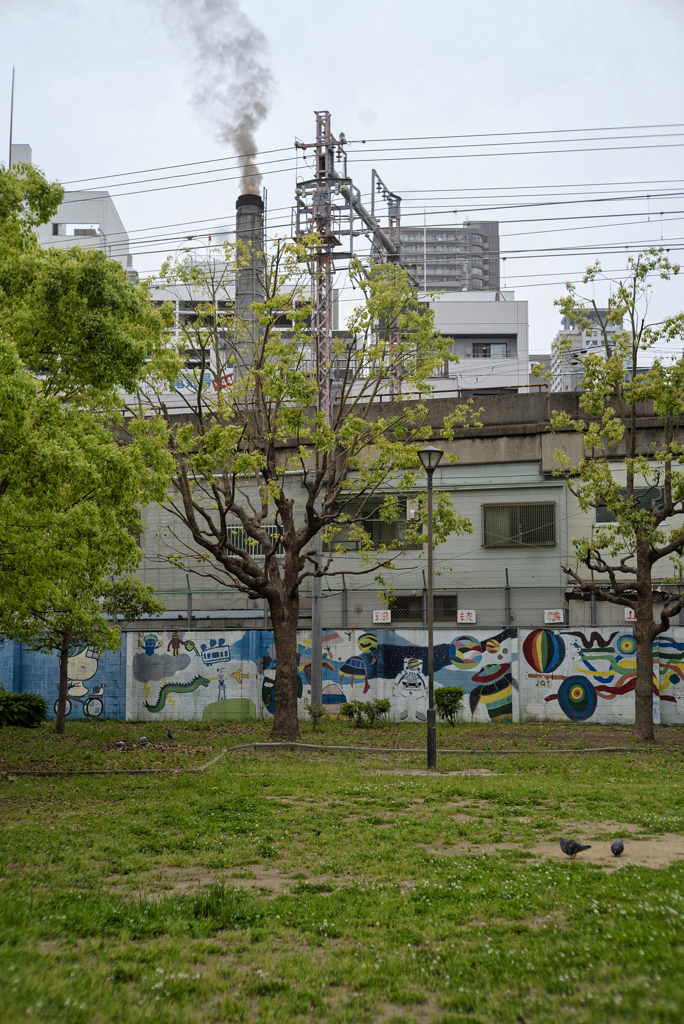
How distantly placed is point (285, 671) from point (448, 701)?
5.05 metres

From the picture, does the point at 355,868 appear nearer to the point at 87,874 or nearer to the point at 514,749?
the point at 87,874

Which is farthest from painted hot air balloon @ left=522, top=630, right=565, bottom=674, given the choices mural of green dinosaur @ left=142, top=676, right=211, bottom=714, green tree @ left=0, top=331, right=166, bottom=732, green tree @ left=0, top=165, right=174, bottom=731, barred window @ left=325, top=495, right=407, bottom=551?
green tree @ left=0, top=165, right=174, bottom=731

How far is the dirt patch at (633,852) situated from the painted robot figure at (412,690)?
14.6 metres

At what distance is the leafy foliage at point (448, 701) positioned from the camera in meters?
22.0

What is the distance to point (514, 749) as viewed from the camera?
17922mm

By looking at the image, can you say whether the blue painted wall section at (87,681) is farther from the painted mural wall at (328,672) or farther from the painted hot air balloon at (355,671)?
the painted hot air balloon at (355,671)

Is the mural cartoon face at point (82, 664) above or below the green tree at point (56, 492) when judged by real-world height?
below

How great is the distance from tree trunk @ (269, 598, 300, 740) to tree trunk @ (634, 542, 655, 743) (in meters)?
7.52

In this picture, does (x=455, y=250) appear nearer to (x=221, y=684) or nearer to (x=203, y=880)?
(x=221, y=684)

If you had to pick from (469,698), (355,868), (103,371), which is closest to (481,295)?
(469,698)

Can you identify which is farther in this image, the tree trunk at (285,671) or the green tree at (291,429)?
the tree trunk at (285,671)

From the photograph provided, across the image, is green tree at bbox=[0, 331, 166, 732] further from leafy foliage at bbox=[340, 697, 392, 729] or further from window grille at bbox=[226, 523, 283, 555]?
window grille at bbox=[226, 523, 283, 555]

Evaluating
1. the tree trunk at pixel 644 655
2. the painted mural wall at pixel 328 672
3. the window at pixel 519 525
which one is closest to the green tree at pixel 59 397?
the tree trunk at pixel 644 655

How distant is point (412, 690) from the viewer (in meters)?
24.1
